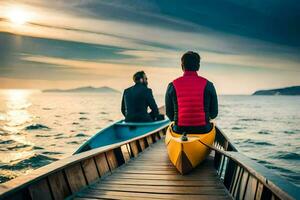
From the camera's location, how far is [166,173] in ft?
18.9

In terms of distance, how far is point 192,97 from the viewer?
6.00 metres

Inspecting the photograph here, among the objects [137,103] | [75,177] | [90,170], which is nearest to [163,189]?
[90,170]

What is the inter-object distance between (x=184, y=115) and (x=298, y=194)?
3681mm

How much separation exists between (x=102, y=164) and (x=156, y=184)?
1.15 meters

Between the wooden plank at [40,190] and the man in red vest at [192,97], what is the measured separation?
3204mm

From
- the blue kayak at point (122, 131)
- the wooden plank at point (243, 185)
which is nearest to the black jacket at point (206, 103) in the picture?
the wooden plank at point (243, 185)

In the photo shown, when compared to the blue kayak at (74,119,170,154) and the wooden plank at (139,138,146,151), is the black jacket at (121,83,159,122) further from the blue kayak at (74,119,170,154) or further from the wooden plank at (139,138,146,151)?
the wooden plank at (139,138,146,151)

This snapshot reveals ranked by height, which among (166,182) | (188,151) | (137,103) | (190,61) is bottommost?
(166,182)

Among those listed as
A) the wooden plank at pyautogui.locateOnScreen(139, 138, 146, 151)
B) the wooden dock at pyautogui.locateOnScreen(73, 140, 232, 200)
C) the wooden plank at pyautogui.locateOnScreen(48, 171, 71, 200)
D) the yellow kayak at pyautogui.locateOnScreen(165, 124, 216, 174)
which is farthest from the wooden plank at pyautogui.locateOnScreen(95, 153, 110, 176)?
the wooden plank at pyautogui.locateOnScreen(139, 138, 146, 151)

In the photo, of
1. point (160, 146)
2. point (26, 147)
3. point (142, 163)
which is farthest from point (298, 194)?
point (26, 147)

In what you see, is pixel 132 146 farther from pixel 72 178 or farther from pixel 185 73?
pixel 72 178

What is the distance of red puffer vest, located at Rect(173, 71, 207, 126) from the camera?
599 centimetres

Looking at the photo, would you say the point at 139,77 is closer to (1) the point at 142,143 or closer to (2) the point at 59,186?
(1) the point at 142,143

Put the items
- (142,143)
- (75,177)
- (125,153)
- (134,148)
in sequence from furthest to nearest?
(142,143), (134,148), (125,153), (75,177)
